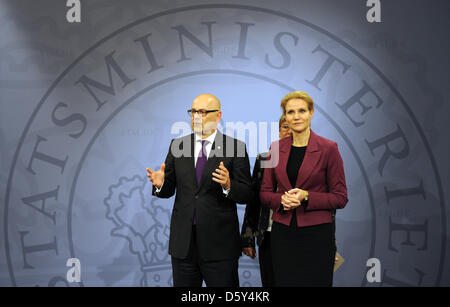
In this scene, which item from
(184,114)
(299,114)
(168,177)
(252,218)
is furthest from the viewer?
(184,114)

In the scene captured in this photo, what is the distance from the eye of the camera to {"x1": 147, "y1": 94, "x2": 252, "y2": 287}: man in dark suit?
214 centimetres

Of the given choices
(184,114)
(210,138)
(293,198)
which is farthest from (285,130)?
(184,114)

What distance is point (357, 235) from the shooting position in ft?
10.9

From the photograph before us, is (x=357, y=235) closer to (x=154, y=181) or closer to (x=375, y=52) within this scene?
(x=375, y=52)

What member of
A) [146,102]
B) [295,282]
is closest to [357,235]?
[295,282]

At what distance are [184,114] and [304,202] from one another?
1.70 metres

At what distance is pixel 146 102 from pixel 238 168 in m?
1.53

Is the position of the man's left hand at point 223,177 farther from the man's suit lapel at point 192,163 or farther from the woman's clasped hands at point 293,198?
the woman's clasped hands at point 293,198

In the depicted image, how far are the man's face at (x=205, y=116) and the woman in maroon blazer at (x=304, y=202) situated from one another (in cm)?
42

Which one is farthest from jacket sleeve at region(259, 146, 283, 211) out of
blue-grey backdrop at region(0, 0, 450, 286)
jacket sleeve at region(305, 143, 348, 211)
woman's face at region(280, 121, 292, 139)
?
blue-grey backdrop at region(0, 0, 450, 286)

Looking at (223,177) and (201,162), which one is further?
(201,162)

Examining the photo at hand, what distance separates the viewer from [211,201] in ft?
7.14

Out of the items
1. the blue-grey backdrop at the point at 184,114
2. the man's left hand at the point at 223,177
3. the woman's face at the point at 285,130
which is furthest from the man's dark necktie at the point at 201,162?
the blue-grey backdrop at the point at 184,114

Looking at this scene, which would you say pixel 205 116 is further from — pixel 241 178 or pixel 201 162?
pixel 241 178
